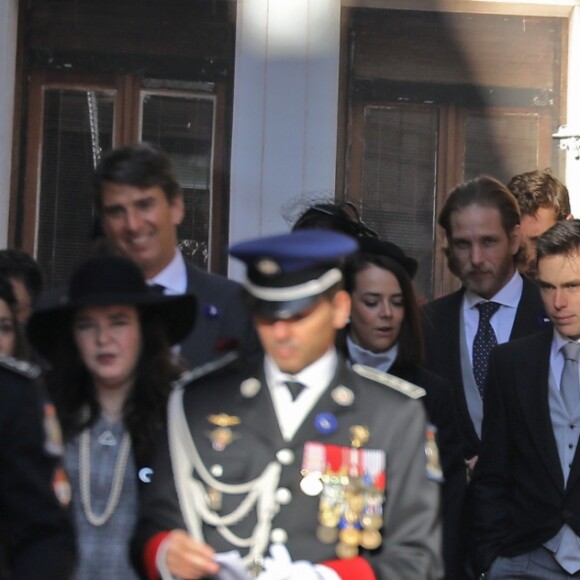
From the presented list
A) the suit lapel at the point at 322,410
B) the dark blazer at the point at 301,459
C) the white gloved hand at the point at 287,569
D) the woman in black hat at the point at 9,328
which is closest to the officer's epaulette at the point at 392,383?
the dark blazer at the point at 301,459

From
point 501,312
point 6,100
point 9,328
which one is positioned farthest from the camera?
point 6,100

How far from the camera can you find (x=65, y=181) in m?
8.72

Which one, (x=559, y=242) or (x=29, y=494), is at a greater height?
(x=559, y=242)

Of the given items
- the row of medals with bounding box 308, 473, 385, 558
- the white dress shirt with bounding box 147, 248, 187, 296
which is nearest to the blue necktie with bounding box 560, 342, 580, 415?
the white dress shirt with bounding box 147, 248, 187, 296

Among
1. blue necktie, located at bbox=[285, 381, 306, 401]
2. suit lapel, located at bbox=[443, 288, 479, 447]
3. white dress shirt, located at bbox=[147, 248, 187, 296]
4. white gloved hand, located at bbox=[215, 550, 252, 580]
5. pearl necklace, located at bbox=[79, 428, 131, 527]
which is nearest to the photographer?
white gloved hand, located at bbox=[215, 550, 252, 580]

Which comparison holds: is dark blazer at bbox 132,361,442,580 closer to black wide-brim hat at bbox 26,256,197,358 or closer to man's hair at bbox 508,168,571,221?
black wide-brim hat at bbox 26,256,197,358

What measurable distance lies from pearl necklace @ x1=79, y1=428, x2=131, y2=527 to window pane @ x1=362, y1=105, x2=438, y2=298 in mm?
4346

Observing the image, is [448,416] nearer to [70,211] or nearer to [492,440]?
[492,440]

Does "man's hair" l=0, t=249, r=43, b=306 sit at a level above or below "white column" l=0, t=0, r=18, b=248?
below

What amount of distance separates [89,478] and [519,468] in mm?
1847

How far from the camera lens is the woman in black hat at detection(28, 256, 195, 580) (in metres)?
4.56

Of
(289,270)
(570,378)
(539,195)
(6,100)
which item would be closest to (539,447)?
(570,378)

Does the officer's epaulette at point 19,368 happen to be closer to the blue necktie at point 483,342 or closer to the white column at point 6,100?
the blue necktie at point 483,342

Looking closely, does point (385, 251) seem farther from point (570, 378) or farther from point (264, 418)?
point (264, 418)
